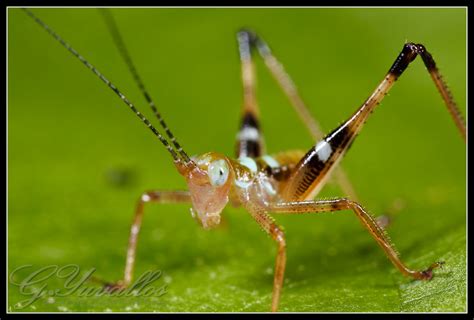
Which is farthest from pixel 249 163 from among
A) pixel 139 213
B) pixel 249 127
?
pixel 139 213

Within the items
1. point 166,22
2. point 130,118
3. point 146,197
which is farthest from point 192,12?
point 146,197

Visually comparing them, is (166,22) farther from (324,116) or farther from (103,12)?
(324,116)

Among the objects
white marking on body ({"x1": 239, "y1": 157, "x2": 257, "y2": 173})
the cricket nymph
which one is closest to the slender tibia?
the cricket nymph

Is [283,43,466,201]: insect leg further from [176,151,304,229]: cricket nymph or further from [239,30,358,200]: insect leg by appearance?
[239,30,358,200]: insect leg

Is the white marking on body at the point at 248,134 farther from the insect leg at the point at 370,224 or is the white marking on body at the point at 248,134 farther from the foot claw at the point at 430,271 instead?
the foot claw at the point at 430,271
